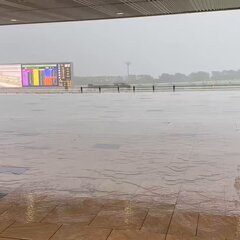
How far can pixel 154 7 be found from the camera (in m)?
7.12

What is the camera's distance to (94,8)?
7.08 meters

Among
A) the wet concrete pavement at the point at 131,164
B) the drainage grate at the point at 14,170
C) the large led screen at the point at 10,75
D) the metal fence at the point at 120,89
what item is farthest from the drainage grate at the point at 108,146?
the large led screen at the point at 10,75

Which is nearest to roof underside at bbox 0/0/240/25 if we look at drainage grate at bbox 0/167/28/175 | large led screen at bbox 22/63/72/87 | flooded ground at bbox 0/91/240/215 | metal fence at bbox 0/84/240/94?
flooded ground at bbox 0/91/240/215

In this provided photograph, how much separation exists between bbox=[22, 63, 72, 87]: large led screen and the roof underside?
88.4 feet

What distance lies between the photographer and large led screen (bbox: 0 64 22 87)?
37188 millimetres

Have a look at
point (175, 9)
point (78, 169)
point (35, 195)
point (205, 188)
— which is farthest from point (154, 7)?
point (35, 195)

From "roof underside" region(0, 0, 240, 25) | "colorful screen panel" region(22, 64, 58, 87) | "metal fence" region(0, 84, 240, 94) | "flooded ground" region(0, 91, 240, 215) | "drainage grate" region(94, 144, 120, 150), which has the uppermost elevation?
"roof underside" region(0, 0, 240, 25)

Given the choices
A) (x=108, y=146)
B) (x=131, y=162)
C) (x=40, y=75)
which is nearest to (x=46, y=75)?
(x=40, y=75)

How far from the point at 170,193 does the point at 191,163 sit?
5.22ft

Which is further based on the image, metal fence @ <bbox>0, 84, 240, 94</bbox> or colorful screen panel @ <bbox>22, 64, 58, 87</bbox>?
metal fence @ <bbox>0, 84, 240, 94</bbox>

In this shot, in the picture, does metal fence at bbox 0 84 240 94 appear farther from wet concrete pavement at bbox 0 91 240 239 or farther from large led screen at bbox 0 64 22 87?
wet concrete pavement at bbox 0 91 240 239

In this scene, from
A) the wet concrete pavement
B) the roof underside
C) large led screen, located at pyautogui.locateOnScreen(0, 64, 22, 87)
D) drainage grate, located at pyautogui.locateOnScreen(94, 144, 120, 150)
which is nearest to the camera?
the wet concrete pavement

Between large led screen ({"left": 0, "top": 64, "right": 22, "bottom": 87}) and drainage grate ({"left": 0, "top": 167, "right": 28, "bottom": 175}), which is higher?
large led screen ({"left": 0, "top": 64, "right": 22, "bottom": 87})

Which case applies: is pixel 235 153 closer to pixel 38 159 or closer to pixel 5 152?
pixel 38 159
